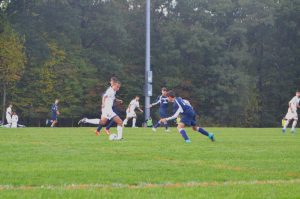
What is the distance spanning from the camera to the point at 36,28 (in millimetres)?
58250

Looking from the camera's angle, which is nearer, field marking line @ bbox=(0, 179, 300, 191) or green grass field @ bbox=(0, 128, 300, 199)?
green grass field @ bbox=(0, 128, 300, 199)

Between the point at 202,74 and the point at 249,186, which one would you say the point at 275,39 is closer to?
the point at 202,74

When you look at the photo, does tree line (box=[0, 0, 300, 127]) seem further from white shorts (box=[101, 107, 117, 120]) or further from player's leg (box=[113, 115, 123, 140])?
player's leg (box=[113, 115, 123, 140])

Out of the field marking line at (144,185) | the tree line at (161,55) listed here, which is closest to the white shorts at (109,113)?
the field marking line at (144,185)

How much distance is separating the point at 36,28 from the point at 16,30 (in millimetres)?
2832

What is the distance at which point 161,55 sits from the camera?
6203 centimetres

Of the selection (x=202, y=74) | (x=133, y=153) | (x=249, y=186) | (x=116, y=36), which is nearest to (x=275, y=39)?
(x=202, y=74)

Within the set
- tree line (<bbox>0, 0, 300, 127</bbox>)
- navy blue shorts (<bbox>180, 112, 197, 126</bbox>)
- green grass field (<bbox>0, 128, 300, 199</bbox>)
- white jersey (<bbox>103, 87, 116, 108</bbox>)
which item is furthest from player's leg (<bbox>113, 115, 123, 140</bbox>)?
tree line (<bbox>0, 0, 300, 127</bbox>)

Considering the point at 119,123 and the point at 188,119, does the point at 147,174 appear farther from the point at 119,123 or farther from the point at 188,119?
the point at 119,123

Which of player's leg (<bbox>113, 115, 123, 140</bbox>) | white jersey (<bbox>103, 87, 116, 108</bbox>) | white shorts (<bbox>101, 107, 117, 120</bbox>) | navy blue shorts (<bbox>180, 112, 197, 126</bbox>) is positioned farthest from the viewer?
white jersey (<bbox>103, 87, 116, 108</bbox>)

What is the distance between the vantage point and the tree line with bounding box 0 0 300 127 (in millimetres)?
56688

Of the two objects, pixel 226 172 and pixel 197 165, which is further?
pixel 197 165

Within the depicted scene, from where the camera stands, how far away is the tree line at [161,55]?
56.7 metres

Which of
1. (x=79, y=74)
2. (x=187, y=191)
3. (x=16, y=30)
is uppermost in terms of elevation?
(x=16, y=30)
